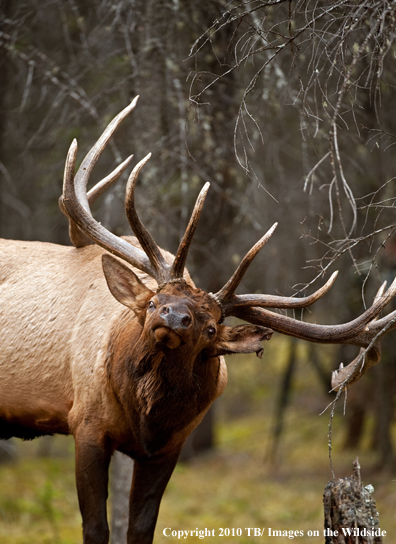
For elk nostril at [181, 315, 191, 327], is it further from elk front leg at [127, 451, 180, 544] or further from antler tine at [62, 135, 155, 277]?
elk front leg at [127, 451, 180, 544]

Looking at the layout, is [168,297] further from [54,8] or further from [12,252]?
[54,8]

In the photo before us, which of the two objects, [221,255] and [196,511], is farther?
[196,511]

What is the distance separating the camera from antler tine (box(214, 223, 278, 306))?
3.36 meters

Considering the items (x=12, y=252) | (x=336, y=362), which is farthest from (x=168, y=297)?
(x=336, y=362)

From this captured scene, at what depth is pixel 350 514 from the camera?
309 cm

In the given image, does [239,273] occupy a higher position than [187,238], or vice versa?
[187,238]

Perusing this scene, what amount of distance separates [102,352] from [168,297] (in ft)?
2.35

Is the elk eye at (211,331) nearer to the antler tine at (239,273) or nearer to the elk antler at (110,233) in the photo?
the antler tine at (239,273)

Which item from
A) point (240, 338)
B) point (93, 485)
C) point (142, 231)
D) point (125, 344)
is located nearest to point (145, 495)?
point (93, 485)

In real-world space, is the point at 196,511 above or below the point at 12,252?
below

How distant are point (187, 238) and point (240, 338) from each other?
2.14 ft

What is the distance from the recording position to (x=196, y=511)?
7.48 m

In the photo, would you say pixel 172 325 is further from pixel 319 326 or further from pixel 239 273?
pixel 319 326

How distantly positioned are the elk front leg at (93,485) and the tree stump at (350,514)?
1.28 metres
